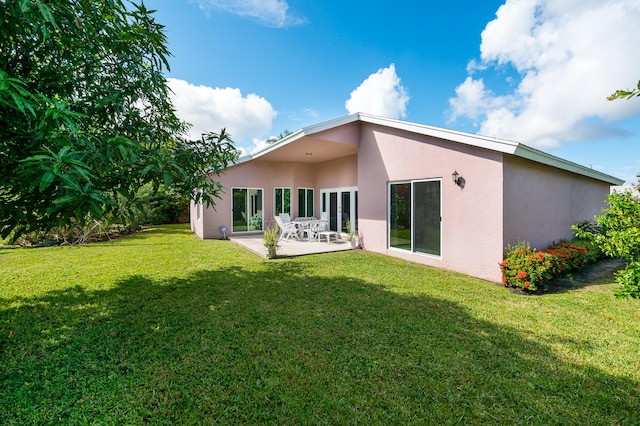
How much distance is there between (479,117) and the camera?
703 inches

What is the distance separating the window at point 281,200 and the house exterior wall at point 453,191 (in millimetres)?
6480

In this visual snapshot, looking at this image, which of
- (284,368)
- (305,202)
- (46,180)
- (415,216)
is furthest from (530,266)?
(305,202)

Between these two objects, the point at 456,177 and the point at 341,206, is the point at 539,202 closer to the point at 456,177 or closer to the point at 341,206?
the point at 456,177

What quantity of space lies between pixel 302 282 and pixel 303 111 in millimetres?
12272

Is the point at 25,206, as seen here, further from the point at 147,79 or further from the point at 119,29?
the point at 119,29

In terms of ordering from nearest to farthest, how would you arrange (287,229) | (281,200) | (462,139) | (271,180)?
(462,139), (287,229), (271,180), (281,200)

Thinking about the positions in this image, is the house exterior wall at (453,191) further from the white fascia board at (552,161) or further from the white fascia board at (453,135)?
the white fascia board at (552,161)

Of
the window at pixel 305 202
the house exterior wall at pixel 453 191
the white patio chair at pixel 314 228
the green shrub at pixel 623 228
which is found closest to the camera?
the green shrub at pixel 623 228

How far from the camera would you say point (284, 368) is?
311 cm

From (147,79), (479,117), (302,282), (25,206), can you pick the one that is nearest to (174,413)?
(25,206)

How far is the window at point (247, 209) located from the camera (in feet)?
45.6

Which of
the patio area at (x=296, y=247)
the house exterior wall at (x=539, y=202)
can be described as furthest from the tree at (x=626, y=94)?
the patio area at (x=296, y=247)

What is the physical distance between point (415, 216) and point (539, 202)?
11.4 feet

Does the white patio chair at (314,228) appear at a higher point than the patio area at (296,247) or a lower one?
higher
